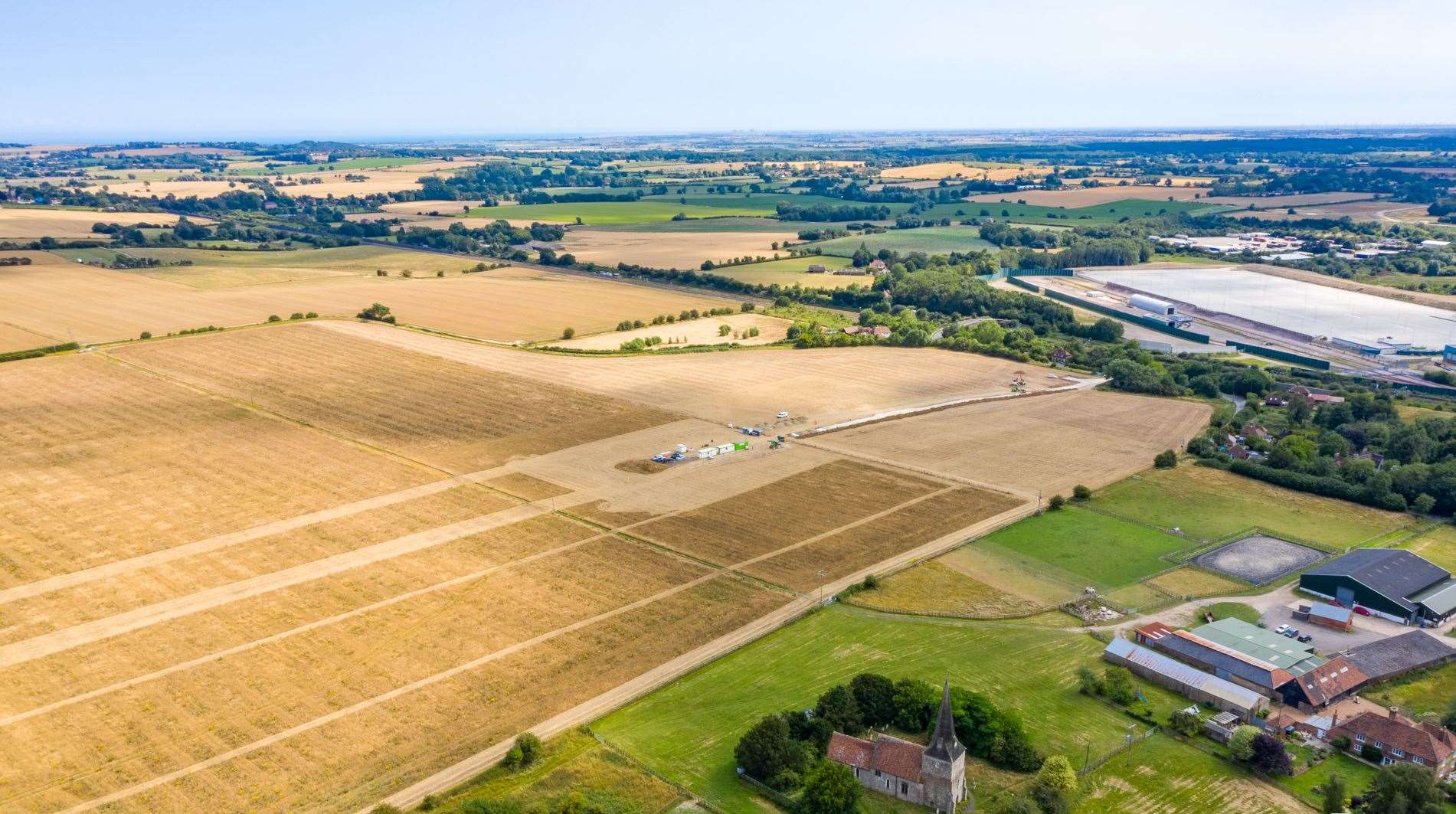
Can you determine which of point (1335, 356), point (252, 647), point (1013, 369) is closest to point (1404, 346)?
point (1335, 356)

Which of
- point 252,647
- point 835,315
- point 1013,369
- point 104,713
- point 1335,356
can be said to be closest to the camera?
point 104,713

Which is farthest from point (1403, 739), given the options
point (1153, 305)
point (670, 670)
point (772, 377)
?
point (1153, 305)

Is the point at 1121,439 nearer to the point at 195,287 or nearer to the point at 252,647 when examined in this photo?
the point at 252,647

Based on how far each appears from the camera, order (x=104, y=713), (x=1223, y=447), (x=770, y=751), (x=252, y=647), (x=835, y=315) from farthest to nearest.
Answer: (x=835, y=315)
(x=1223, y=447)
(x=252, y=647)
(x=104, y=713)
(x=770, y=751)

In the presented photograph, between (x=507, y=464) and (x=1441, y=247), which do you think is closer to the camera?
(x=507, y=464)

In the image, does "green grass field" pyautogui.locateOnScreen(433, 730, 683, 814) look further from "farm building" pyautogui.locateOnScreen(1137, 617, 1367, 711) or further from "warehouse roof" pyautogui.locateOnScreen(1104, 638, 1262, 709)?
"farm building" pyautogui.locateOnScreen(1137, 617, 1367, 711)

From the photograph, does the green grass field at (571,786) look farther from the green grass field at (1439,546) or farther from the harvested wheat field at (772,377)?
the green grass field at (1439,546)
